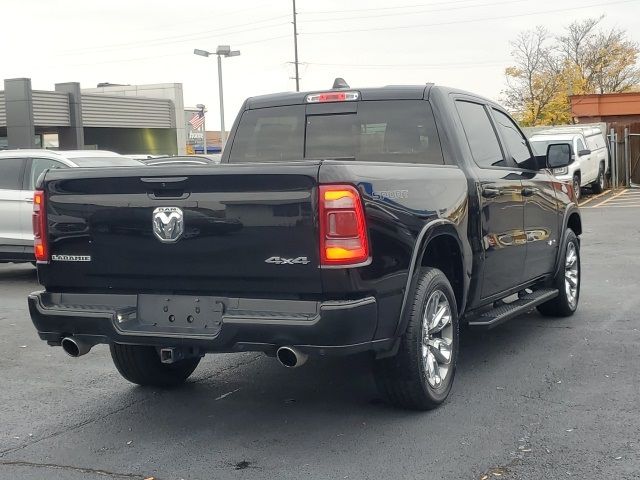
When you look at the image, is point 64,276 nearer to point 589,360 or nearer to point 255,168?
point 255,168

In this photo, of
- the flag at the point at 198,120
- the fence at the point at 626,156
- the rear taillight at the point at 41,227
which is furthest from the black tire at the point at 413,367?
the flag at the point at 198,120

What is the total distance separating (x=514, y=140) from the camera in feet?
24.2

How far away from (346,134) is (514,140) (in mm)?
1783

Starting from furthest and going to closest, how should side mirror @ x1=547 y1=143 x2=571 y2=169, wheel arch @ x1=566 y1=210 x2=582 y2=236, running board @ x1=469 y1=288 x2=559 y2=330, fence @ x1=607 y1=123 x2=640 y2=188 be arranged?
fence @ x1=607 y1=123 x2=640 y2=188, wheel arch @ x1=566 y1=210 x2=582 y2=236, side mirror @ x1=547 y1=143 x2=571 y2=169, running board @ x1=469 y1=288 x2=559 y2=330

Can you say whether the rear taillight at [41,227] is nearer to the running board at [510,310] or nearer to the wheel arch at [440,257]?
the wheel arch at [440,257]

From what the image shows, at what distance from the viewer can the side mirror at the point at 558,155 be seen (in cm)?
753

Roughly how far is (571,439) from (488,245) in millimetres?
1738

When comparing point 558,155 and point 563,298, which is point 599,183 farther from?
point 558,155

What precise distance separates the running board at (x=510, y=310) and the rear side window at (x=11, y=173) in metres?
7.30

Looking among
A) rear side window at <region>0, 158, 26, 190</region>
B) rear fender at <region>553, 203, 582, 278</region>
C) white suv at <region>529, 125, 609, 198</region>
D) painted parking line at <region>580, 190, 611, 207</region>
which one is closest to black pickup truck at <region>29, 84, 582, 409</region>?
rear fender at <region>553, 203, 582, 278</region>

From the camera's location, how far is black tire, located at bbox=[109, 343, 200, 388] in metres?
5.89

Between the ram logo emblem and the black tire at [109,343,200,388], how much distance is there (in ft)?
4.17

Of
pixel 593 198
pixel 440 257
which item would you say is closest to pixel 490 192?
pixel 440 257

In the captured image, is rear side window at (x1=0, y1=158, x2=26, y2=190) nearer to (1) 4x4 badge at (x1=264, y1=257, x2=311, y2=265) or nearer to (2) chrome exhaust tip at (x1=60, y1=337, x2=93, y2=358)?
(2) chrome exhaust tip at (x1=60, y1=337, x2=93, y2=358)
